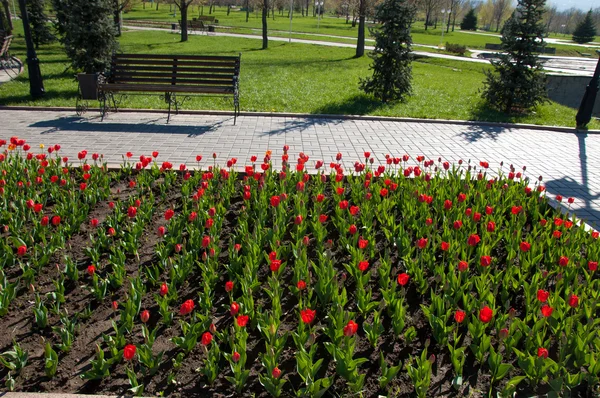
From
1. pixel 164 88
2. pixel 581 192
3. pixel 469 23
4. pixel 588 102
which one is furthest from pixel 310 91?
pixel 469 23

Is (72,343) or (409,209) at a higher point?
(409,209)

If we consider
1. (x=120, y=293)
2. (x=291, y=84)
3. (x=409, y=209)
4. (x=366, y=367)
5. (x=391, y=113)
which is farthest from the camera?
(x=291, y=84)

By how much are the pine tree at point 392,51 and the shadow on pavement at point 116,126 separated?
4.46 metres

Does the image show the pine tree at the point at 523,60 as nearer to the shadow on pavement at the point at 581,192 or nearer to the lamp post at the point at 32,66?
the shadow on pavement at the point at 581,192

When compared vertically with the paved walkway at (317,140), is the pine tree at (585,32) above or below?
above

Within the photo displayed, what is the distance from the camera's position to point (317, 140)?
342 inches

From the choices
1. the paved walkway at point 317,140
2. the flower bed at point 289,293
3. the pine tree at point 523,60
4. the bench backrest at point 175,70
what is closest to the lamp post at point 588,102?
the paved walkway at point 317,140

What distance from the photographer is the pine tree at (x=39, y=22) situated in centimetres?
2183

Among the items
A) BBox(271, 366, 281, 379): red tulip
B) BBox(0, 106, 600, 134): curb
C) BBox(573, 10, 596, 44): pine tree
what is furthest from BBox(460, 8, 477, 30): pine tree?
BBox(271, 366, 281, 379): red tulip

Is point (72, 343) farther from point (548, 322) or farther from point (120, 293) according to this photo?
point (548, 322)

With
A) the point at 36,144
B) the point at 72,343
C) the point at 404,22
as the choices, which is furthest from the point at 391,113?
the point at 72,343

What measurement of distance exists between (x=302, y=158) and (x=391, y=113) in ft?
20.2

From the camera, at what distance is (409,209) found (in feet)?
15.7

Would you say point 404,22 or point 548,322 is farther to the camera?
point 404,22
